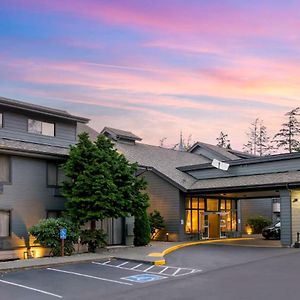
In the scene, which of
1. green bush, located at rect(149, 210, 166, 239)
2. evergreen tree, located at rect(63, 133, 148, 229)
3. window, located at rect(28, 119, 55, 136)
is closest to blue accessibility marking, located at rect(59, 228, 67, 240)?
evergreen tree, located at rect(63, 133, 148, 229)

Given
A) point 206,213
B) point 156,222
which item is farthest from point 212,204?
point 156,222

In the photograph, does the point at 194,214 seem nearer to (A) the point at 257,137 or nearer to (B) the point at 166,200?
(B) the point at 166,200

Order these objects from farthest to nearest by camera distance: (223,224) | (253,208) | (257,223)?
(253,208)
(257,223)
(223,224)

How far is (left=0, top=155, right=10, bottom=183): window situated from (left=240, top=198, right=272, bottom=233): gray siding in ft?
78.4

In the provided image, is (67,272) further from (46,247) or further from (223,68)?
(223,68)

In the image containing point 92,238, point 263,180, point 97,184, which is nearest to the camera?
point 97,184

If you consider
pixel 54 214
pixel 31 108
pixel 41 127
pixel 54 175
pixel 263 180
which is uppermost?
pixel 31 108

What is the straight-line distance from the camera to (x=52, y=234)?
20328mm

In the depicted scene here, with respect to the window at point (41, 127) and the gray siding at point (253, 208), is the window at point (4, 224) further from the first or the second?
the gray siding at point (253, 208)

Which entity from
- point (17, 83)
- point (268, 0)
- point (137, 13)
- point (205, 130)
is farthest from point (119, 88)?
point (205, 130)

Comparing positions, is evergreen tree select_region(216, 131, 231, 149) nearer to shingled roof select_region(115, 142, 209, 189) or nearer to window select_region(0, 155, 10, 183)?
shingled roof select_region(115, 142, 209, 189)

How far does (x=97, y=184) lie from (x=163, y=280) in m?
7.65

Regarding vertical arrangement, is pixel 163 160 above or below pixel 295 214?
above

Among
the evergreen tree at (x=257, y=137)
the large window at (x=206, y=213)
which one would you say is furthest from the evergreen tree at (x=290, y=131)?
the large window at (x=206, y=213)
